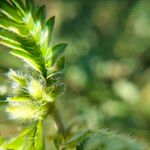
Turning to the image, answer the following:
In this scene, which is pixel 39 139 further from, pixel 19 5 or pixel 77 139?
pixel 19 5

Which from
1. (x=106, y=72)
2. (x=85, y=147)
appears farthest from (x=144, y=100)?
(x=85, y=147)

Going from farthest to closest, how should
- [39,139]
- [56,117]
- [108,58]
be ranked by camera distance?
[108,58] → [56,117] → [39,139]

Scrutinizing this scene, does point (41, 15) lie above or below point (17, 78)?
above

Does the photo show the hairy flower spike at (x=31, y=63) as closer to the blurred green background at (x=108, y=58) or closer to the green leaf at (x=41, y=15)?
the green leaf at (x=41, y=15)

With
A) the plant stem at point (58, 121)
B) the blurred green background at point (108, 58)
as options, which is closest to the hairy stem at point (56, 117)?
the plant stem at point (58, 121)

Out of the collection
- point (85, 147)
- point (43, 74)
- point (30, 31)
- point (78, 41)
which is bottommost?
point (85, 147)

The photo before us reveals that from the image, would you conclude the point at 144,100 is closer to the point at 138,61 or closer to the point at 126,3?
the point at 138,61

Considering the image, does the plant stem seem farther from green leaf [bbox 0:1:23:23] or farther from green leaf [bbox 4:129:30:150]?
green leaf [bbox 0:1:23:23]

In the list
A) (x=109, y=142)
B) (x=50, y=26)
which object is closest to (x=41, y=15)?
(x=50, y=26)
